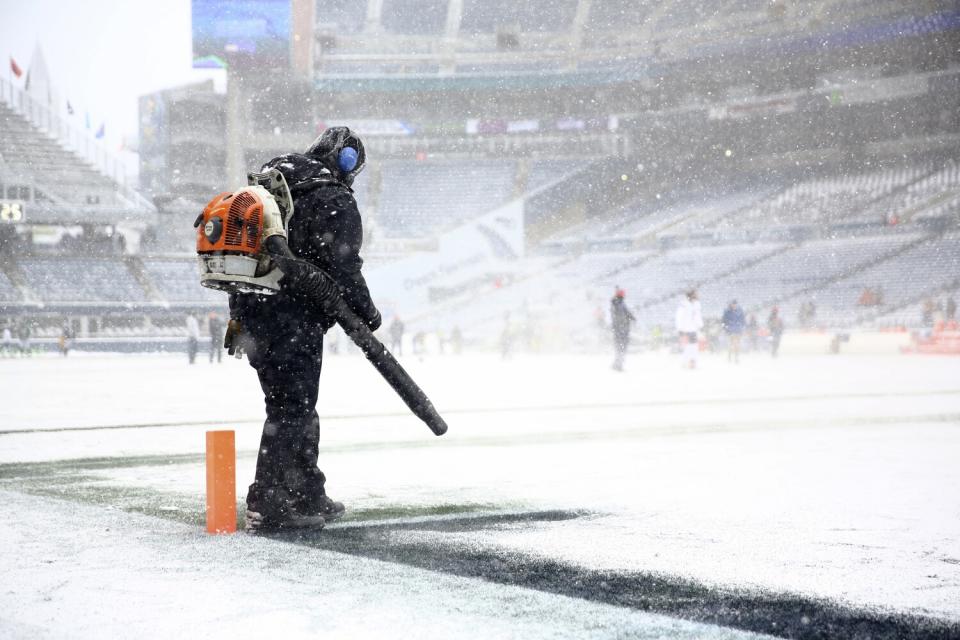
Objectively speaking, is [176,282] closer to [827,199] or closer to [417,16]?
[417,16]

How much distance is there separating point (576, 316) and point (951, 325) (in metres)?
13.9

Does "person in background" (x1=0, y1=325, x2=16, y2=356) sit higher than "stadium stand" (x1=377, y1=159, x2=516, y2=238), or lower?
lower

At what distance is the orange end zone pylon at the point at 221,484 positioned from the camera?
448 centimetres

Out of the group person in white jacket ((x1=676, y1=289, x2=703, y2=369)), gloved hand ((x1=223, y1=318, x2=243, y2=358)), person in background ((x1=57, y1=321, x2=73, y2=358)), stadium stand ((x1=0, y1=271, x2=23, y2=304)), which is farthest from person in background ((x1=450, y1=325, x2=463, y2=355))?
gloved hand ((x1=223, y1=318, x2=243, y2=358))

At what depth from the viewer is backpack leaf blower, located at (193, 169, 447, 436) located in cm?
437

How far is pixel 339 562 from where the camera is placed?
391cm

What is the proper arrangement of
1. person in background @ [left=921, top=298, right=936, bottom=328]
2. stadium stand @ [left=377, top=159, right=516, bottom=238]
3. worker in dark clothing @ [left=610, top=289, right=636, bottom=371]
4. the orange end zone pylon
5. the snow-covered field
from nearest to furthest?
the snow-covered field
the orange end zone pylon
worker in dark clothing @ [left=610, top=289, right=636, bottom=371]
person in background @ [left=921, top=298, right=936, bottom=328]
stadium stand @ [left=377, top=159, right=516, bottom=238]

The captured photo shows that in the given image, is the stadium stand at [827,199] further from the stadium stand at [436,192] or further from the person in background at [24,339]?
the person in background at [24,339]

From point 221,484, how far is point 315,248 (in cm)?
103

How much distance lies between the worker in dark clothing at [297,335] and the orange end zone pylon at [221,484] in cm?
10

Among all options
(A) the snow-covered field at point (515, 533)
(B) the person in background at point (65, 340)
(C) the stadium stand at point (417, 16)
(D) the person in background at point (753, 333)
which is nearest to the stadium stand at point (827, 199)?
(D) the person in background at point (753, 333)

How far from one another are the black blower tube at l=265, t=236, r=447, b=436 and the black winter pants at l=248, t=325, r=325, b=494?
0.67ft

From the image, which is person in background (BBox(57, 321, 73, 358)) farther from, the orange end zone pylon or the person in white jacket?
the orange end zone pylon

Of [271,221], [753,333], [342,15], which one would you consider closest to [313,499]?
[271,221]
